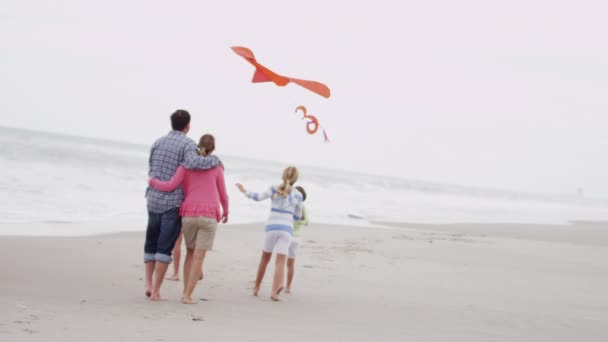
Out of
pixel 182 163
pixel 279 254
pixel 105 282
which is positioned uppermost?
pixel 182 163

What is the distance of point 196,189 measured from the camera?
221 inches

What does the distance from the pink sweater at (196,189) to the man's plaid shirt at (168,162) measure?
0.07m

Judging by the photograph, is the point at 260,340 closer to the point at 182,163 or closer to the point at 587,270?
the point at 182,163

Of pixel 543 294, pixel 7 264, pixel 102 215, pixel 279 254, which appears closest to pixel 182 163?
pixel 279 254

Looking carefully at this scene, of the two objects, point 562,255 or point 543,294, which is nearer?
point 543,294

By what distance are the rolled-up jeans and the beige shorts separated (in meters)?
0.08

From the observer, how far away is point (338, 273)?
325 inches

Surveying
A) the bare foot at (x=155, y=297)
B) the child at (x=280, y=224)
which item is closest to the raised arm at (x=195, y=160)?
the child at (x=280, y=224)

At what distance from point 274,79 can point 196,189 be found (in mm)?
1202

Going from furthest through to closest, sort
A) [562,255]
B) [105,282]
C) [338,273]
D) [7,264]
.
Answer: [562,255] < [338,273] < [7,264] < [105,282]

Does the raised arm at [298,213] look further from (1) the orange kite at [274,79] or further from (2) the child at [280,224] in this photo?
(1) the orange kite at [274,79]

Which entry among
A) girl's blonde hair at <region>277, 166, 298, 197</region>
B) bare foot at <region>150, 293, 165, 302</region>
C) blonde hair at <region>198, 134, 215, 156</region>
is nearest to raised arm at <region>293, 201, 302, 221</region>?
girl's blonde hair at <region>277, 166, 298, 197</region>

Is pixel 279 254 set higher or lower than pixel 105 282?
higher

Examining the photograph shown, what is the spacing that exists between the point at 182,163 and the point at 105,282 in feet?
5.57
